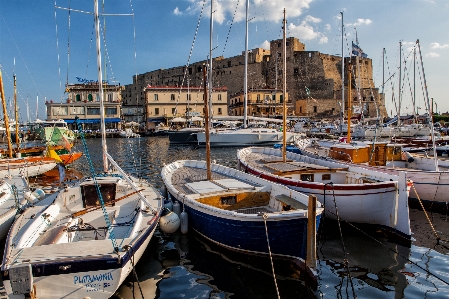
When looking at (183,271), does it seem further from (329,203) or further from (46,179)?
(46,179)

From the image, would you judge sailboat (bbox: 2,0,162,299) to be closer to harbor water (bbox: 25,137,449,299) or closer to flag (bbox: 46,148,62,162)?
harbor water (bbox: 25,137,449,299)

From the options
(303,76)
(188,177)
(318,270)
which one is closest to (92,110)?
(303,76)

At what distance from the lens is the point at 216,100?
64.6 meters

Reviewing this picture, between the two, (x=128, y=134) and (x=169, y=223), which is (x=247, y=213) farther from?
(x=128, y=134)

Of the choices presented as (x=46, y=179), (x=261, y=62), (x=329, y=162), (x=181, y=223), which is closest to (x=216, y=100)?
(x=261, y=62)

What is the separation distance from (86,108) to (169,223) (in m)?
58.3

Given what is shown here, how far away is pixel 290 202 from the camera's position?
9406 mm

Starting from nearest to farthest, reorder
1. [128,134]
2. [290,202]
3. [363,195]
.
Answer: [290,202], [363,195], [128,134]

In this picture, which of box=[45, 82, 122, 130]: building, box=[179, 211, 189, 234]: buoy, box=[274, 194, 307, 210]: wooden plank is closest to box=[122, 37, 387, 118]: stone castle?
box=[45, 82, 122, 130]: building

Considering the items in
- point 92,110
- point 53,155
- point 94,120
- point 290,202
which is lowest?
point 290,202

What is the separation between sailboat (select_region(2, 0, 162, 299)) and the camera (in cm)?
621

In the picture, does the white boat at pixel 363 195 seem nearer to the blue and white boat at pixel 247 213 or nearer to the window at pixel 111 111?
the blue and white boat at pixel 247 213

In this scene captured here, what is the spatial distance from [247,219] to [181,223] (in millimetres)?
3153

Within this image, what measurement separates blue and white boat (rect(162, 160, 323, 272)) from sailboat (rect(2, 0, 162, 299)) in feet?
4.50
